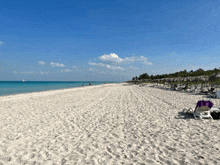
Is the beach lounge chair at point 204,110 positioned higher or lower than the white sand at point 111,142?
higher

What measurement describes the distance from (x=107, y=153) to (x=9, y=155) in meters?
2.90

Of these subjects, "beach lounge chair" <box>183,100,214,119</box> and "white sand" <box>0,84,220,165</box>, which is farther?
"beach lounge chair" <box>183,100,214,119</box>

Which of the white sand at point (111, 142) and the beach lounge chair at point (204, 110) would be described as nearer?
the white sand at point (111, 142)

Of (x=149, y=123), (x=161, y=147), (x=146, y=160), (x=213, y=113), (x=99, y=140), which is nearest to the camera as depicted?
(x=146, y=160)

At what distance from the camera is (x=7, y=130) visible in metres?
5.35

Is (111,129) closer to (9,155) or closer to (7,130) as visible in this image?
(9,155)

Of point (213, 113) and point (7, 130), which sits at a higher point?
point (213, 113)

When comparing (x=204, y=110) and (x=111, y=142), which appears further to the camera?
(x=204, y=110)

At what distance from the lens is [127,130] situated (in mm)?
5180

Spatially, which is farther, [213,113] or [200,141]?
[213,113]

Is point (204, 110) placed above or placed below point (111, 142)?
above

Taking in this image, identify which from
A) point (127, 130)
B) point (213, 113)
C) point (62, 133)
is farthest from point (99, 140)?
point (213, 113)

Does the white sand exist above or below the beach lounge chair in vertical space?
below

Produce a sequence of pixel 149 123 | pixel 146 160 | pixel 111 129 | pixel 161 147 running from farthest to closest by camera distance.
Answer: pixel 149 123 < pixel 111 129 < pixel 161 147 < pixel 146 160
